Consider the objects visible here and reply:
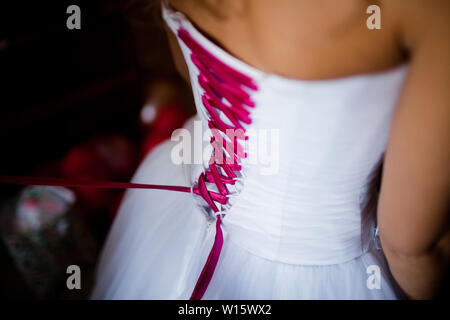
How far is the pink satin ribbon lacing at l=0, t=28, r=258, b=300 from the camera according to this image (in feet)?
1.47

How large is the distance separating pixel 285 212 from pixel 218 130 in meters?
0.16

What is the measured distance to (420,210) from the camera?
0.43 metres

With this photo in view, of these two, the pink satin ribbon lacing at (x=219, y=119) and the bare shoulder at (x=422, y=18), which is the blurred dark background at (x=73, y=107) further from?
the bare shoulder at (x=422, y=18)

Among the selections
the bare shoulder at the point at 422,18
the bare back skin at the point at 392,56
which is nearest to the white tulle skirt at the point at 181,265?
the bare back skin at the point at 392,56

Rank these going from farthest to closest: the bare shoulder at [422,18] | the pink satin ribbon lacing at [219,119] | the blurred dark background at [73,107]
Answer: the blurred dark background at [73,107] < the pink satin ribbon lacing at [219,119] < the bare shoulder at [422,18]

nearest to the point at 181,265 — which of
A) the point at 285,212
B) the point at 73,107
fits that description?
the point at 285,212

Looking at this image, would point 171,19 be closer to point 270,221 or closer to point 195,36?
point 195,36

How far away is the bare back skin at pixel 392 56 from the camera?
0.36 metres

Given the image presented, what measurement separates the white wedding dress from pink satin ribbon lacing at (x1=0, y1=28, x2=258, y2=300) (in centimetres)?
1

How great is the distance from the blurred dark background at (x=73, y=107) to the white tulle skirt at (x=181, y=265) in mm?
403

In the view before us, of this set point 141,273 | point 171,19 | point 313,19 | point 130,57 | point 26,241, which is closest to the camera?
point 313,19

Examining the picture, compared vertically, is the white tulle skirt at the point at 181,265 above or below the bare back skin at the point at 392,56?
below
